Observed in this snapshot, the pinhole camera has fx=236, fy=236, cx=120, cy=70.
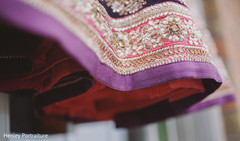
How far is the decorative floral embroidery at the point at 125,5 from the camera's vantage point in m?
0.58

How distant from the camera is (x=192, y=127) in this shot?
56.2 inches

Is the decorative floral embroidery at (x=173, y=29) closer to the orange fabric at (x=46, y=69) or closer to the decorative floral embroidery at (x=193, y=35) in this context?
the decorative floral embroidery at (x=193, y=35)

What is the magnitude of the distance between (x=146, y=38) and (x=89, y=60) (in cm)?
18

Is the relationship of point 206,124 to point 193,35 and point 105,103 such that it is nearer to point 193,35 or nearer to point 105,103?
point 105,103

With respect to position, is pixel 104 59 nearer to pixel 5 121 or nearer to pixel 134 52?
pixel 134 52

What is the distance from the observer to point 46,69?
52 cm

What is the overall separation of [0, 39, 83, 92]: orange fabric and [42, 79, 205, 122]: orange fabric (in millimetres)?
151

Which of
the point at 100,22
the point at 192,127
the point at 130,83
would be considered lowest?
the point at 192,127

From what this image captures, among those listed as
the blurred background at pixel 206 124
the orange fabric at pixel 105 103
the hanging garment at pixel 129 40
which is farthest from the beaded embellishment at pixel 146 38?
the blurred background at pixel 206 124

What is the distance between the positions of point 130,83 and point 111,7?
203mm

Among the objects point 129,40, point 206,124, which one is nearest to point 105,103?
point 129,40

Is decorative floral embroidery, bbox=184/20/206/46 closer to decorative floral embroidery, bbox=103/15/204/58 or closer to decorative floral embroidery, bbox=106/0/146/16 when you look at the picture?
decorative floral embroidery, bbox=103/15/204/58

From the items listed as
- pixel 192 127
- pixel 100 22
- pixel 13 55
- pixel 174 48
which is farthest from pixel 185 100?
pixel 192 127

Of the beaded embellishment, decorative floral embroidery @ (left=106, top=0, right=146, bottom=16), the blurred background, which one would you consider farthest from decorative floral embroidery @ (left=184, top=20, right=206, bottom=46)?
the blurred background
